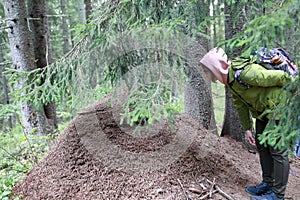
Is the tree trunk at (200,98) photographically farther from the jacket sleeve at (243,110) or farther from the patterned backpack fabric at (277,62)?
the patterned backpack fabric at (277,62)

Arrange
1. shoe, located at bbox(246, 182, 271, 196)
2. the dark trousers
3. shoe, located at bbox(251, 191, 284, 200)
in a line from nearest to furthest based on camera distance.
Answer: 1. the dark trousers
2. shoe, located at bbox(251, 191, 284, 200)
3. shoe, located at bbox(246, 182, 271, 196)

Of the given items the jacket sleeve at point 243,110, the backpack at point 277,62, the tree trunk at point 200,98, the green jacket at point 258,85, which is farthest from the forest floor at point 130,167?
the backpack at point 277,62

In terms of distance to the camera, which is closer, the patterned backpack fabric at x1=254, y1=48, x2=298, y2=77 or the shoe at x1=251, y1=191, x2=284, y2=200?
the patterned backpack fabric at x1=254, y1=48, x2=298, y2=77

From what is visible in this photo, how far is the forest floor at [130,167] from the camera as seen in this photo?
3037mm

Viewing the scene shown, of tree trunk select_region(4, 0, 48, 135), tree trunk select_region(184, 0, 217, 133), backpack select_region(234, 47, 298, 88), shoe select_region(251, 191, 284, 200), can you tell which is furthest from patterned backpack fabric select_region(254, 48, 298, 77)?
tree trunk select_region(4, 0, 48, 135)

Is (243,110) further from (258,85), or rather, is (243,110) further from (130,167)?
(130,167)

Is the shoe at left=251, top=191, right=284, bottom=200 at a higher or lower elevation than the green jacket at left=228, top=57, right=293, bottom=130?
lower

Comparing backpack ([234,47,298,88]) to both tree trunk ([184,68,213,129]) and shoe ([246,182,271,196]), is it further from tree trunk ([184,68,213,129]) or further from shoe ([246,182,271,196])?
tree trunk ([184,68,213,129])

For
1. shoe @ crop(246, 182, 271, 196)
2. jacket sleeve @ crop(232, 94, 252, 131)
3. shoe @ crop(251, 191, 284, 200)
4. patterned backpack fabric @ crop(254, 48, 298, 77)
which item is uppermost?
patterned backpack fabric @ crop(254, 48, 298, 77)

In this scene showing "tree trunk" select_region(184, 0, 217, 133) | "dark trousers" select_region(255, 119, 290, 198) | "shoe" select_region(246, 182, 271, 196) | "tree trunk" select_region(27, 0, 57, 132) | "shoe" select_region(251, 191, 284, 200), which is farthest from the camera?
"tree trunk" select_region(27, 0, 57, 132)

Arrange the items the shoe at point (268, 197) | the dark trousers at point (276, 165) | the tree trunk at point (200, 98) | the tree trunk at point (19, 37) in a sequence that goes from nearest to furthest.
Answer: the dark trousers at point (276, 165) < the shoe at point (268, 197) < the tree trunk at point (200, 98) < the tree trunk at point (19, 37)

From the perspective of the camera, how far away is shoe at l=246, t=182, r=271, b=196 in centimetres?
328

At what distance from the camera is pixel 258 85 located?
2.68 metres

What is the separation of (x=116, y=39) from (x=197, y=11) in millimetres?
1003
